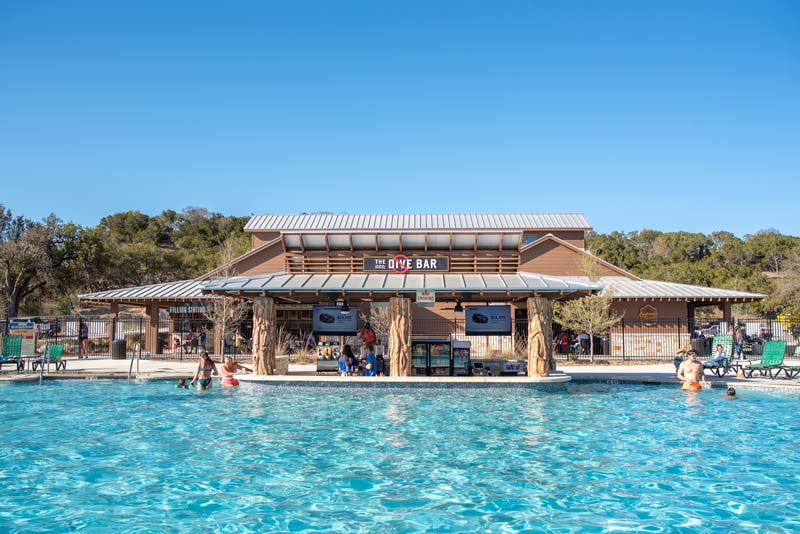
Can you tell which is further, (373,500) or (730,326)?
(730,326)

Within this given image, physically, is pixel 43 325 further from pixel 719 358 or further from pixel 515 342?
pixel 719 358

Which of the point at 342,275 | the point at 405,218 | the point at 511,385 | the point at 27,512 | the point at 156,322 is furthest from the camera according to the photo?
the point at 405,218

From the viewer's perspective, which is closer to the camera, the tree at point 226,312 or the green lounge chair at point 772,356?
the green lounge chair at point 772,356

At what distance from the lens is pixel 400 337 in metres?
18.3

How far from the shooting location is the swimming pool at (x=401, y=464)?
7535mm

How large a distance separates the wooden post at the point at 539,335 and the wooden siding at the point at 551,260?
55.6 ft

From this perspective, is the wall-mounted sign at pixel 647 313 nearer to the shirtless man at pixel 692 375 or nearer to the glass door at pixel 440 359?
the shirtless man at pixel 692 375

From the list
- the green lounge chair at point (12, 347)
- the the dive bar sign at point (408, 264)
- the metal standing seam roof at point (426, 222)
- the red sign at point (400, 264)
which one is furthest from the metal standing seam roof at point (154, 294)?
the red sign at point (400, 264)

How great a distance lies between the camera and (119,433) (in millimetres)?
12109

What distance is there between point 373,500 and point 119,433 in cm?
640

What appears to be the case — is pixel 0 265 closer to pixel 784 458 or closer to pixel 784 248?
pixel 784 458

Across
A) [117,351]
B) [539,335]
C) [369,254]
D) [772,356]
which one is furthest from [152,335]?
[772,356]

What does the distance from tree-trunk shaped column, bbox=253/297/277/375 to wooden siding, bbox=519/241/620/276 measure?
19248 millimetres

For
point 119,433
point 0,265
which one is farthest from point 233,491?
point 0,265
